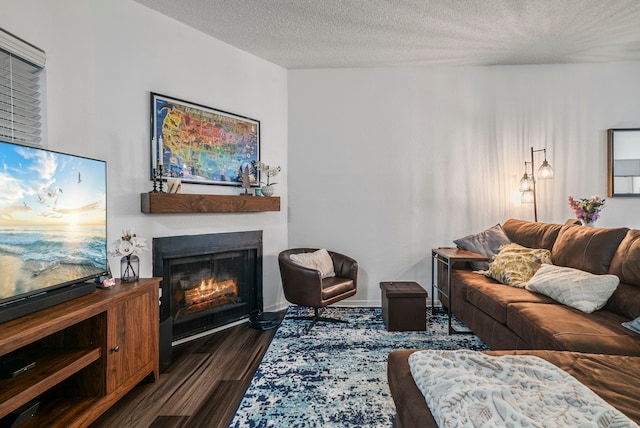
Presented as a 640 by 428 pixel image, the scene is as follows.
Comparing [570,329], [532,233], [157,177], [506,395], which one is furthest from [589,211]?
[157,177]

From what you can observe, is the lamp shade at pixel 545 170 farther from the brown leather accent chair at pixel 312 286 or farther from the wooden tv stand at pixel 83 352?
the wooden tv stand at pixel 83 352

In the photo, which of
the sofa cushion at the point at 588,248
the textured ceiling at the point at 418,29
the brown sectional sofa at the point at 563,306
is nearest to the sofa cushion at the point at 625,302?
the brown sectional sofa at the point at 563,306

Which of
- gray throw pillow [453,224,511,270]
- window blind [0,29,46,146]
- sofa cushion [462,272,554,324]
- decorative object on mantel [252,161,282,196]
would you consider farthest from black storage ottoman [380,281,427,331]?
window blind [0,29,46,146]

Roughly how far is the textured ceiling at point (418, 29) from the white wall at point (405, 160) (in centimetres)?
28

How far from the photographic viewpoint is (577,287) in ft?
7.64

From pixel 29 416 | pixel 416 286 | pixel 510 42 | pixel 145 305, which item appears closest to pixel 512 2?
pixel 510 42

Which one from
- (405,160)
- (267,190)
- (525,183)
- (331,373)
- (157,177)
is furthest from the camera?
(405,160)

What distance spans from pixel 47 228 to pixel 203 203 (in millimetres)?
1419

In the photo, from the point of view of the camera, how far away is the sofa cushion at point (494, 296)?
2512mm

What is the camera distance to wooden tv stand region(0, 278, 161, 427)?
1482 mm

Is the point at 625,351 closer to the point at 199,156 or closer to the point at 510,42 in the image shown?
the point at 510,42

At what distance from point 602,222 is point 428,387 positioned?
4.02 m

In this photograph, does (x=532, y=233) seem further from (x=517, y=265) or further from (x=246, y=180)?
(x=246, y=180)

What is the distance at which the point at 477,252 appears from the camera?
3.62 meters
